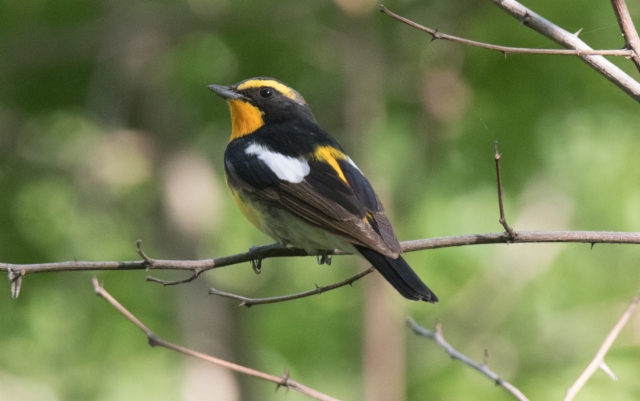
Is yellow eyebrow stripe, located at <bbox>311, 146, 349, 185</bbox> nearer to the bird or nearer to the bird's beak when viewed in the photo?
the bird

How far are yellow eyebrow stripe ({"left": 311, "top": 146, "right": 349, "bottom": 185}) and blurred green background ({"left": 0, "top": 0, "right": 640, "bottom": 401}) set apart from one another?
2051mm

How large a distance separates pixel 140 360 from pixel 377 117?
318 centimetres

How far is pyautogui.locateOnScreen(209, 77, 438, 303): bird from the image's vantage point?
3812mm

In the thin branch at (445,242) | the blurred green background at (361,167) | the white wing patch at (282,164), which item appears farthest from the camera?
the blurred green background at (361,167)

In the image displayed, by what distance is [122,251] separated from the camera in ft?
24.8

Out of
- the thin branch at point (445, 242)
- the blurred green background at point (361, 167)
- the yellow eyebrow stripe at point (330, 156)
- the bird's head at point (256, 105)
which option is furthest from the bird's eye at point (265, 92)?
the thin branch at point (445, 242)

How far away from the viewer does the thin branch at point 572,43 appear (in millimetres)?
2873

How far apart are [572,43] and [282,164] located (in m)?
1.94

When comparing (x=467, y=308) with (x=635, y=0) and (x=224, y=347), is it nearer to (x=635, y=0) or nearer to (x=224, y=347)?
(x=224, y=347)

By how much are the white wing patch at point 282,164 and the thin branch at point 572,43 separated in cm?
167

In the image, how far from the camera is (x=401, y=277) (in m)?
3.69

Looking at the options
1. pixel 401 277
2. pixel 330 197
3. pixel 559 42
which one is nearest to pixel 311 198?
pixel 330 197

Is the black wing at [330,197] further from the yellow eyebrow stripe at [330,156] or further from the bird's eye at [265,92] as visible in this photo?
the bird's eye at [265,92]

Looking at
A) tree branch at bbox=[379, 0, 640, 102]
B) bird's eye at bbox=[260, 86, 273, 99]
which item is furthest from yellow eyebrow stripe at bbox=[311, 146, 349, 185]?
tree branch at bbox=[379, 0, 640, 102]
